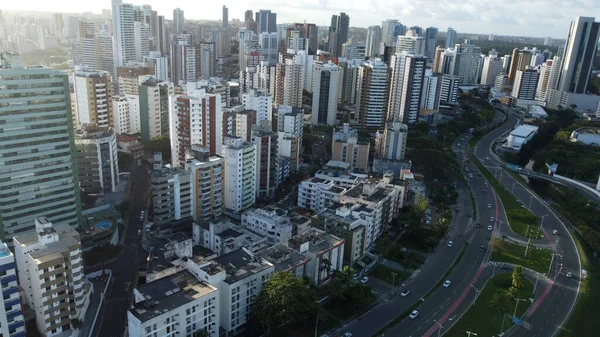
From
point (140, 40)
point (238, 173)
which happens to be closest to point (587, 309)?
point (238, 173)

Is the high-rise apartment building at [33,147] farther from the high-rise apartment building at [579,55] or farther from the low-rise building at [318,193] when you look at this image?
the high-rise apartment building at [579,55]

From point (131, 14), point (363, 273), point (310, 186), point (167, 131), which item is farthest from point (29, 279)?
point (131, 14)

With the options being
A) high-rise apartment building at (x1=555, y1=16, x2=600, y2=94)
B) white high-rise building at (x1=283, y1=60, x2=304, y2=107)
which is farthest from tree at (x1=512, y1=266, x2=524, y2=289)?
high-rise apartment building at (x1=555, y1=16, x2=600, y2=94)

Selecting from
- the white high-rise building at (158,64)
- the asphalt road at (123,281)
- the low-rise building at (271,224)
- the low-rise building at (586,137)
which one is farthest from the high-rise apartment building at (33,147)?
the low-rise building at (586,137)

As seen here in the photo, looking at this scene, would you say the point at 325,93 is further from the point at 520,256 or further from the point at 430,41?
the point at 430,41

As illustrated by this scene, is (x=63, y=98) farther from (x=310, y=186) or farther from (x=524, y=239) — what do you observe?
(x=524, y=239)

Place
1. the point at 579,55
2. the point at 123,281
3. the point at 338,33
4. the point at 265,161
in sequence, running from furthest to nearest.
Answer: the point at 338,33, the point at 579,55, the point at 265,161, the point at 123,281
